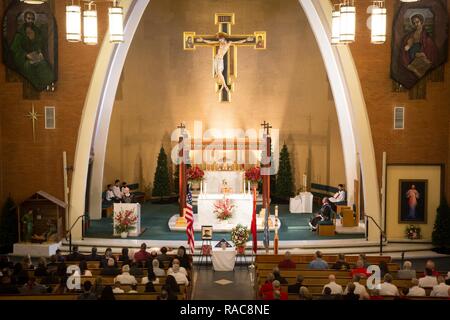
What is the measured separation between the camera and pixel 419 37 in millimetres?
17828

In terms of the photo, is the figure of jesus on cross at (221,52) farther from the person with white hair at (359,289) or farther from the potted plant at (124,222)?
the person with white hair at (359,289)

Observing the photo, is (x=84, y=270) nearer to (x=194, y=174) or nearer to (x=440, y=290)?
(x=440, y=290)

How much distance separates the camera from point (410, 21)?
17.8 meters

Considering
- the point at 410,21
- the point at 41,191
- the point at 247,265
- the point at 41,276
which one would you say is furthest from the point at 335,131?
the point at 41,276

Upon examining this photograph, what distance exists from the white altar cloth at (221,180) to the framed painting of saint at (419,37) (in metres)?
6.83

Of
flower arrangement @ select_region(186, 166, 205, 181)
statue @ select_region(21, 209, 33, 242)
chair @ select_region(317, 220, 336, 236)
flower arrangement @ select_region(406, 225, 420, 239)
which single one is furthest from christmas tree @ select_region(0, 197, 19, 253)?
flower arrangement @ select_region(406, 225, 420, 239)

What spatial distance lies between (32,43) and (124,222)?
18.8ft

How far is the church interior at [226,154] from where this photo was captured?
12562 mm

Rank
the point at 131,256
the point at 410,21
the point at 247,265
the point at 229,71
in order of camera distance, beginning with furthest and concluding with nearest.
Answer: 1. the point at 229,71
2. the point at 410,21
3. the point at 247,265
4. the point at 131,256

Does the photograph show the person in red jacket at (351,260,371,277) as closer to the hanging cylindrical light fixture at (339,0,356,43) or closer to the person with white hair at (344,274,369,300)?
the person with white hair at (344,274,369,300)

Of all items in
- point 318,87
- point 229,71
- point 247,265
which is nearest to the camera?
point 247,265

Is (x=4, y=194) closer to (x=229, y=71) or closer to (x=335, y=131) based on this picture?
(x=229, y=71)

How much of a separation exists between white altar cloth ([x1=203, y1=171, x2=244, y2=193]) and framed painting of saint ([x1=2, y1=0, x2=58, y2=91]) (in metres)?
6.58

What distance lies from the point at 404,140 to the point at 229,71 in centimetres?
694
